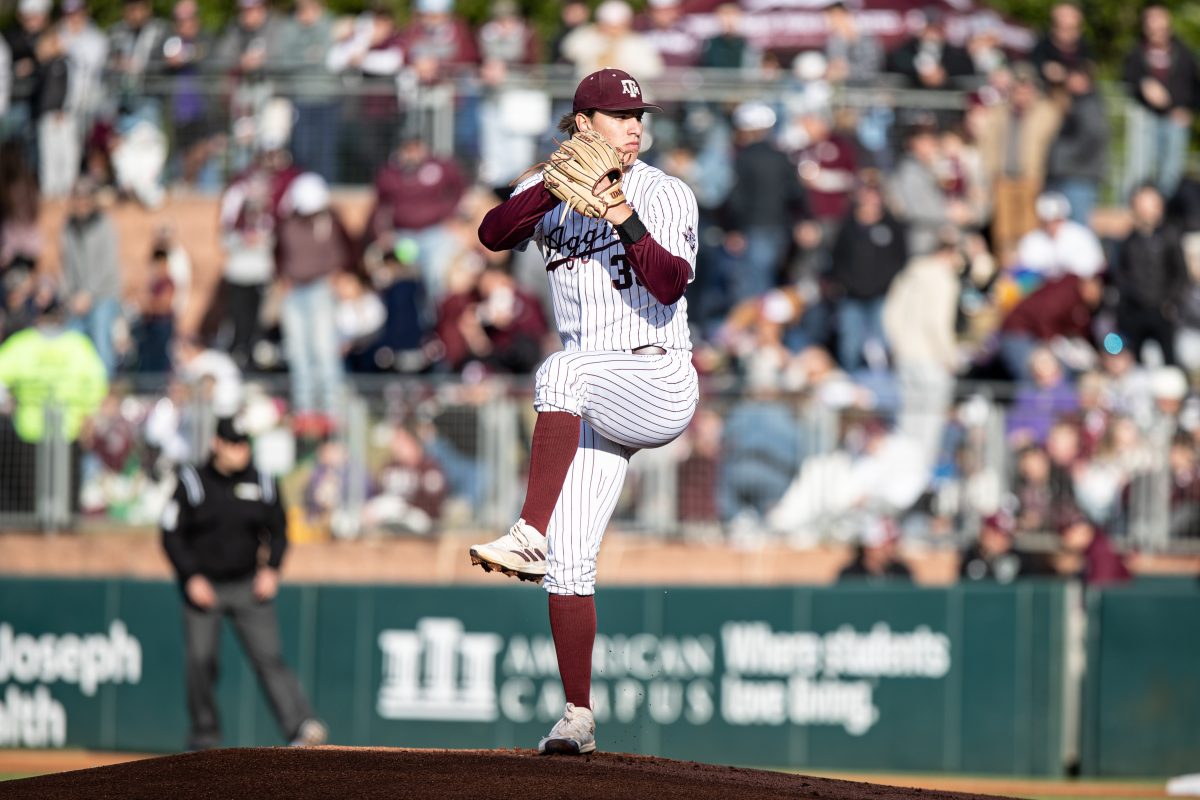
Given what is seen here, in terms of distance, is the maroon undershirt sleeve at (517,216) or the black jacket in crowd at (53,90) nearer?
the maroon undershirt sleeve at (517,216)

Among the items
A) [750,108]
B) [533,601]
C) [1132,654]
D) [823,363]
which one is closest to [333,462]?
[533,601]

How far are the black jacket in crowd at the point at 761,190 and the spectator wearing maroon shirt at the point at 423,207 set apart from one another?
89.3 inches

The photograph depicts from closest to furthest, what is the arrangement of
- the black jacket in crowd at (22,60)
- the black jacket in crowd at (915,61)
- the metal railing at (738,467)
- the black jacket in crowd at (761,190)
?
the metal railing at (738,467) → the black jacket in crowd at (761,190) → the black jacket in crowd at (915,61) → the black jacket in crowd at (22,60)

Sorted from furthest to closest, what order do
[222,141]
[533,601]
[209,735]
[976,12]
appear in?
[976,12]
[222,141]
[533,601]
[209,735]

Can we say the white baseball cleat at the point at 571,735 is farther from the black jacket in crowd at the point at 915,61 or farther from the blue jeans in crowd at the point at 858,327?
the black jacket in crowd at the point at 915,61

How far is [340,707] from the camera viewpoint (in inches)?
564

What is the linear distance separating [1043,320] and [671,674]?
159 inches

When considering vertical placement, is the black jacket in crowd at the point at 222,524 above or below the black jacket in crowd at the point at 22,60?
below

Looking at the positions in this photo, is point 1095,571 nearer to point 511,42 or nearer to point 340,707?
point 340,707

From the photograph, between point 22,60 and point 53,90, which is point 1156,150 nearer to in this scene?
point 53,90

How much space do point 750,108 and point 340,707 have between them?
6167mm

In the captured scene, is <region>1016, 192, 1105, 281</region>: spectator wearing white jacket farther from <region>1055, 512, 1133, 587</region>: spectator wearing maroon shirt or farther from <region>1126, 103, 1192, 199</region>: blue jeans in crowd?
<region>1055, 512, 1133, 587</region>: spectator wearing maroon shirt

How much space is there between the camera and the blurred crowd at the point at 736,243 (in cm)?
1402

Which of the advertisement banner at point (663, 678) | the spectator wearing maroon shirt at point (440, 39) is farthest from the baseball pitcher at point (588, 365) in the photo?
the spectator wearing maroon shirt at point (440, 39)
